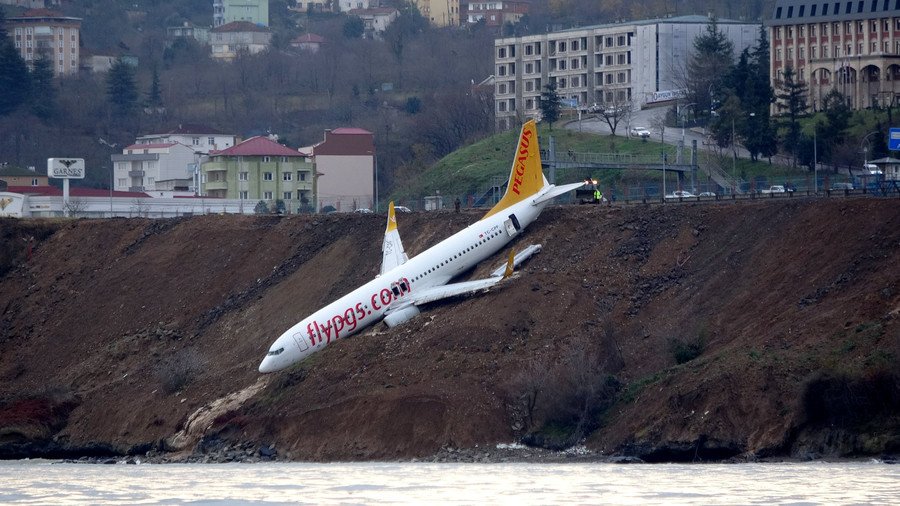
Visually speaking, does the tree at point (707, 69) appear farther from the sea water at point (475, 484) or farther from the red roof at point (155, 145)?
the sea water at point (475, 484)

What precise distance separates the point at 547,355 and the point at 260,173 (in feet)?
299

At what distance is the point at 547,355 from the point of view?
3027 inches

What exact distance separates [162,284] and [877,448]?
5184cm

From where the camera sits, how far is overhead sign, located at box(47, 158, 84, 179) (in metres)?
134

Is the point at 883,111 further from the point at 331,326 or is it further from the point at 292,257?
the point at 331,326

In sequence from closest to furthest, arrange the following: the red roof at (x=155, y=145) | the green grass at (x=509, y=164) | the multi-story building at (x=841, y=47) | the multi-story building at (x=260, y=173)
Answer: the green grass at (x=509, y=164), the multi-story building at (x=841, y=47), the multi-story building at (x=260, y=173), the red roof at (x=155, y=145)

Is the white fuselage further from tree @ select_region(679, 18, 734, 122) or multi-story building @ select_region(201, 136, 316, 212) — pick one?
multi-story building @ select_region(201, 136, 316, 212)

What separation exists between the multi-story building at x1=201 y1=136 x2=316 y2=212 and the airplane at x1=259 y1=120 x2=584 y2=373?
75.7m

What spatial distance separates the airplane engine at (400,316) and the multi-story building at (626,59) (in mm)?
98441

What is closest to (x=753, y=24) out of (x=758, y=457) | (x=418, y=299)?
(x=418, y=299)

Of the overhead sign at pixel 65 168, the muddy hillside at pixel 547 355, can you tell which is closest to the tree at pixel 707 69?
the overhead sign at pixel 65 168

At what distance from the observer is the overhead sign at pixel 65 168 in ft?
441

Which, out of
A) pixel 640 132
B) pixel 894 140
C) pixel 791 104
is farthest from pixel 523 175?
pixel 640 132

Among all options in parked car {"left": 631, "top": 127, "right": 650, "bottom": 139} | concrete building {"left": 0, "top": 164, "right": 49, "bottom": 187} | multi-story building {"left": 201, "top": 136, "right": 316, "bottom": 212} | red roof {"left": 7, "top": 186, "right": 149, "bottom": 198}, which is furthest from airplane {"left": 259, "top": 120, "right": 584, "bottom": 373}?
concrete building {"left": 0, "top": 164, "right": 49, "bottom": 187}
